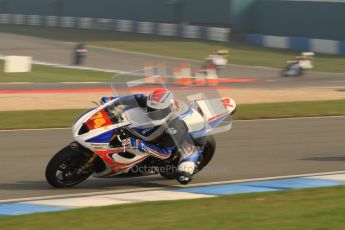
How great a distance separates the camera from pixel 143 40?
5803 centimetres

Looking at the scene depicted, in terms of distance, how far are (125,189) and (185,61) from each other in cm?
3576

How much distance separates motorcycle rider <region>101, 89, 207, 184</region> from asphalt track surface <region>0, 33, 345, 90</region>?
62.8 ft

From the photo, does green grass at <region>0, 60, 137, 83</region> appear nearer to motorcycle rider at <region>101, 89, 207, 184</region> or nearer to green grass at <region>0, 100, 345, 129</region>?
green grass at <region>0, 100, 345, 129</region>

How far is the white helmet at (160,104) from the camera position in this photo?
984 cm

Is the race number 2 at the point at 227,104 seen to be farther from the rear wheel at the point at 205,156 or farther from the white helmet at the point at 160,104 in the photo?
the white helmet at the point at 160,104

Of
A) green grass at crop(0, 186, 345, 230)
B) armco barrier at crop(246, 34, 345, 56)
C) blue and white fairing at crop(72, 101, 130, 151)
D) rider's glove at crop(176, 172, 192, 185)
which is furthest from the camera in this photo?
armco barrier at crop(246, 34, 345, 56)

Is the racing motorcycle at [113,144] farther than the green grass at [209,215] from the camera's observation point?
Yes

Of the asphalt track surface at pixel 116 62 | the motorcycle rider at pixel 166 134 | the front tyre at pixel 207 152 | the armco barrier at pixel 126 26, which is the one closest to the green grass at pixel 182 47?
the armco barrier at pixel 126 26

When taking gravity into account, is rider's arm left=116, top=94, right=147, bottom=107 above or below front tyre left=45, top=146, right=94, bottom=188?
above

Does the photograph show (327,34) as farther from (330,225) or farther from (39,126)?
(330,225)

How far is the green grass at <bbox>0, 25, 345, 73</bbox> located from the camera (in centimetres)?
4578

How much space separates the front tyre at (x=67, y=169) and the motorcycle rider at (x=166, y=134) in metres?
0.71

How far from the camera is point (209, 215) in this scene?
768 centimetres

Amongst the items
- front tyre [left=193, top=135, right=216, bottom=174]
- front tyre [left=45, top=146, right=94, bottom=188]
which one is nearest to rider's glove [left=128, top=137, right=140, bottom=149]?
front tyre [left=45, top=146, right=94, bottom=188]
